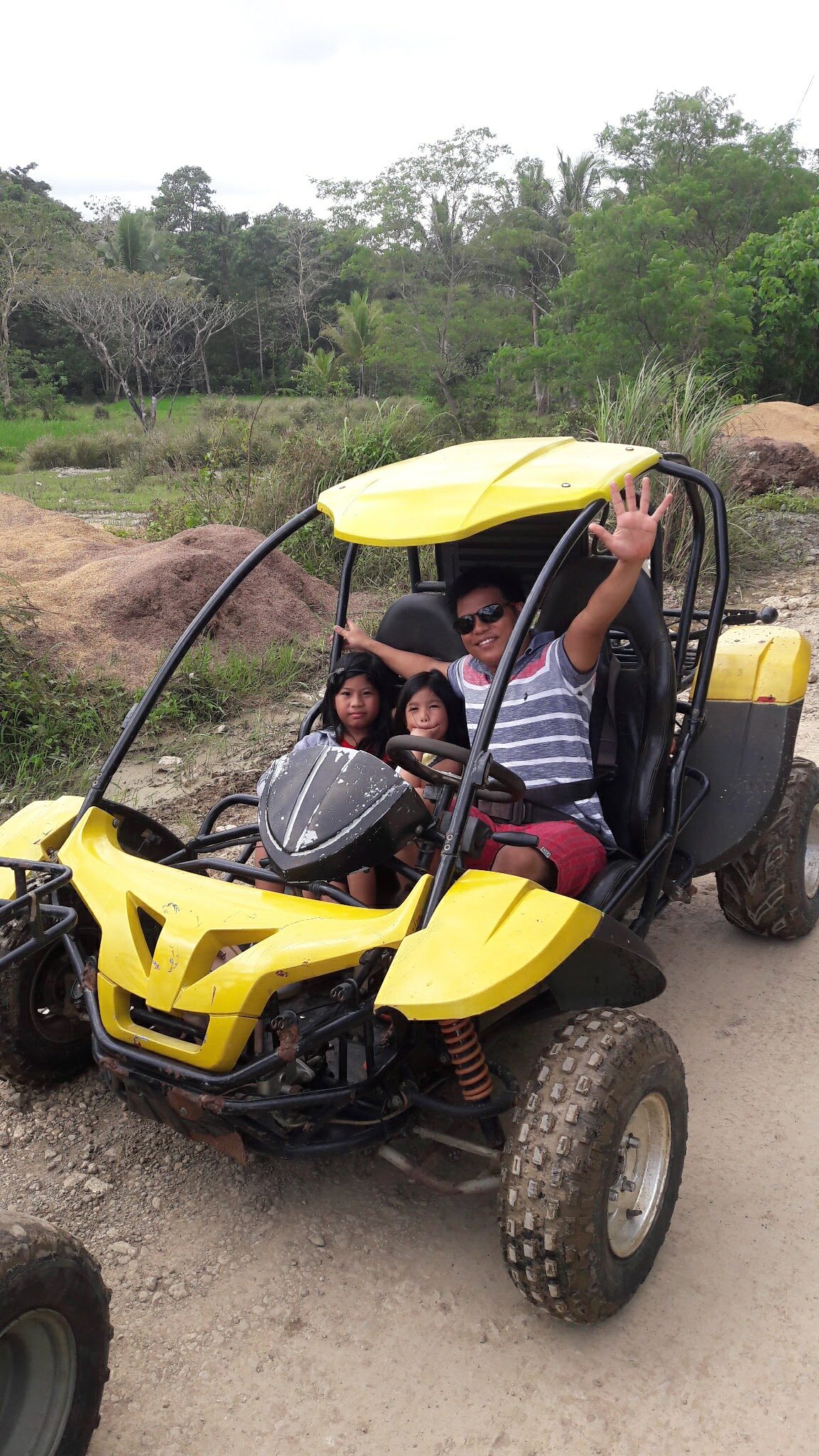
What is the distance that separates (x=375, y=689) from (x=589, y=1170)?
1.70m

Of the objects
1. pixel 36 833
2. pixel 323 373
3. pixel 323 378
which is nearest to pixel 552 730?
pixel 36 833

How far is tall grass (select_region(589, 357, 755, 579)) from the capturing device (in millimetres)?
8898

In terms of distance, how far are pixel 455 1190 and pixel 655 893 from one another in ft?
3.51

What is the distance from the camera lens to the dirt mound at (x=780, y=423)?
12.5 meters

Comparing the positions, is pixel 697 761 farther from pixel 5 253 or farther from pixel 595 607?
pixel 5 253

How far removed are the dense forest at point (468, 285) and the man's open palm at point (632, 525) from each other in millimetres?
11635

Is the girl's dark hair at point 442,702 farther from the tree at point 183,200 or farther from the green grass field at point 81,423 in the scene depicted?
the tree at point 183,200

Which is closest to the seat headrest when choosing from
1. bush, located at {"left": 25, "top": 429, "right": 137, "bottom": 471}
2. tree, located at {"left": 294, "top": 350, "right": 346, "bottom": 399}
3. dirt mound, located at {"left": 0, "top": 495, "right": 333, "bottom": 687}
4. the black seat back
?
the black seat back

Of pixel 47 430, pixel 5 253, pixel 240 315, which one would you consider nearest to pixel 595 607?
pixel 47 430

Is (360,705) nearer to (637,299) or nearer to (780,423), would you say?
(780,423)

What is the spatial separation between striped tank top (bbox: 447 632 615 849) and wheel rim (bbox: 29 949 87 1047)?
1.36m

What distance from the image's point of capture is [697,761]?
366cm

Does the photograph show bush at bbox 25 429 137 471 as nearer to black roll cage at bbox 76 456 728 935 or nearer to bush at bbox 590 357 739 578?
bush at bbox 590 357 739 578

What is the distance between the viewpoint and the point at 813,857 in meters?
4.08
